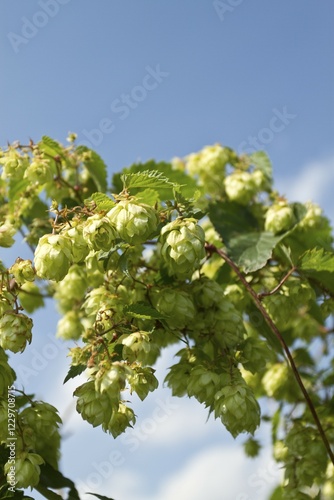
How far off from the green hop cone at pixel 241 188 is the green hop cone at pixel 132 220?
2.02m

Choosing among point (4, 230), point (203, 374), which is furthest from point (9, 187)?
point (203, 374)

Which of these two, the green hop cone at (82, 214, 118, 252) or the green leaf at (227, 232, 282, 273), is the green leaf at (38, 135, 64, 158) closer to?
the green leaf at (227, 232, 282, 273)

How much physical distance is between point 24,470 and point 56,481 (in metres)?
0.47

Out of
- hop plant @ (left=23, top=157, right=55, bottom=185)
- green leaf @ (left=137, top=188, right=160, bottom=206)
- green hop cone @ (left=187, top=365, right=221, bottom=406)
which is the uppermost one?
hop plant @ (left=23, top=157, right=55, bottom=185)

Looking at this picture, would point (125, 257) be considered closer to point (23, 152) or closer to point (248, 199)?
point (23, 152)

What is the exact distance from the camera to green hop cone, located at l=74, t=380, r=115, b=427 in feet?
7.02

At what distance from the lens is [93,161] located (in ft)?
12.3

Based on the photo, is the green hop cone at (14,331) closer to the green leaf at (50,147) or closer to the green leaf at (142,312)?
the green leaf at (142,312)

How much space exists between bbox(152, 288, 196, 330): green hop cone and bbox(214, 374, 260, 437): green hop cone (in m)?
0.33

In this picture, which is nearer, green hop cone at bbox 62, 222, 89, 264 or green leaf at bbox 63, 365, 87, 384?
green hop cone at bbox 62, 222, 89, 264

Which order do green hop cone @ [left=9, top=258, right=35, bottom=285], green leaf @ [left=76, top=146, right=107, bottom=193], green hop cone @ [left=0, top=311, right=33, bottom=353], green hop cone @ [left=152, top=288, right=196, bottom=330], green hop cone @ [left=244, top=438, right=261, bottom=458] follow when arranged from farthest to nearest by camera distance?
green hop cone @ [left=244, top=438, right=261, bottom=458] → green leaf @ [left=76, top=146, right=107, bottom=193] → green hop cone @ [left=152, top=288, right=196, bottom=330] → green hop cone @ [left=9, top=258, right=35, bottom=285] → green hop cone @ [left=0, top=311, right=33, bottom=353]

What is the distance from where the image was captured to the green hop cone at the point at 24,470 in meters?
2.35

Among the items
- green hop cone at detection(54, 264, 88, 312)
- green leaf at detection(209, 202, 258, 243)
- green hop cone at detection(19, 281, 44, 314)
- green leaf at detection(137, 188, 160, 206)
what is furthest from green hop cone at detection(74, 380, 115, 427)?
green hop cone at detection(19, 281, 44, 314)

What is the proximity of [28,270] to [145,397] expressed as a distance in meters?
0.61
